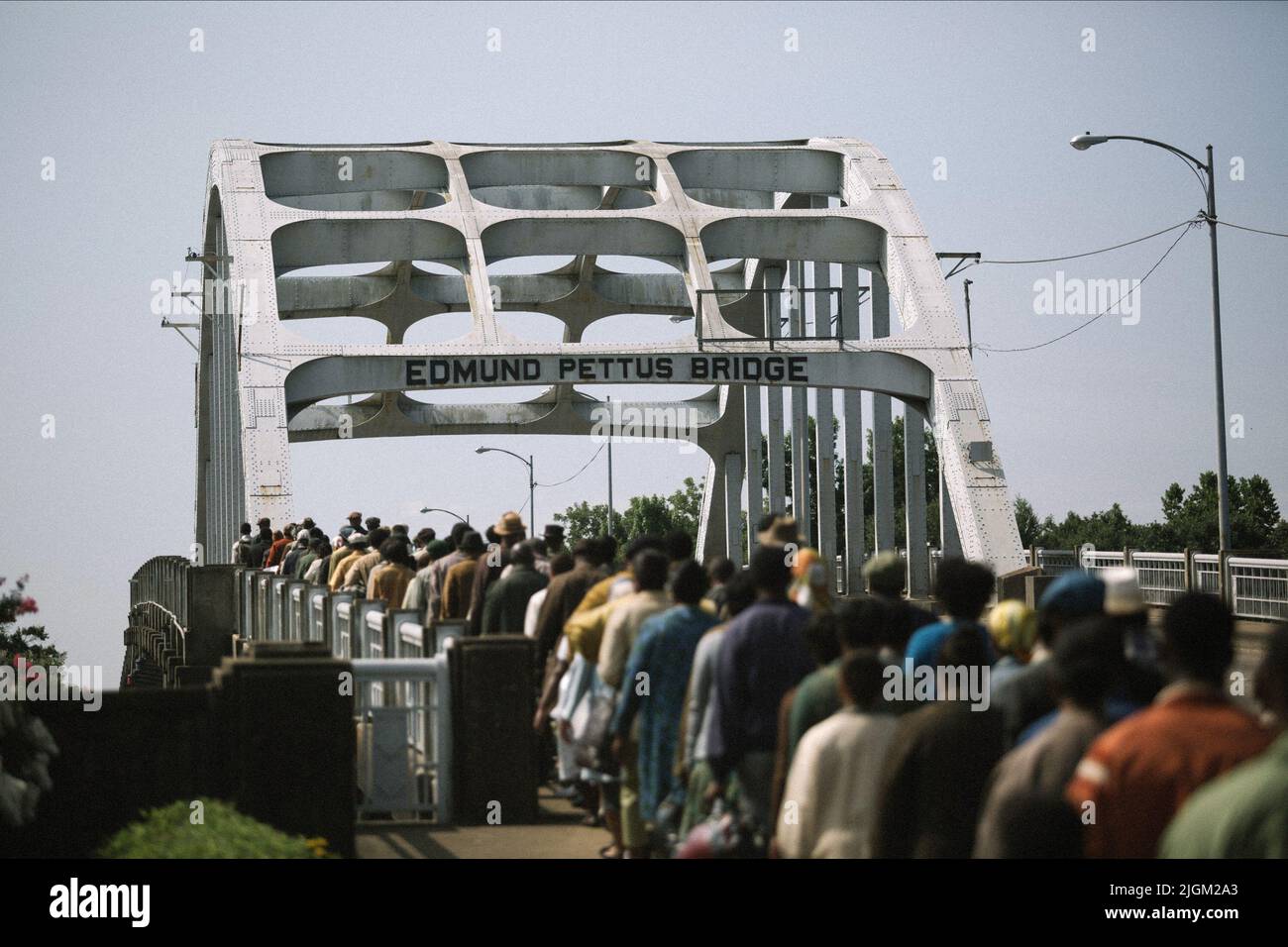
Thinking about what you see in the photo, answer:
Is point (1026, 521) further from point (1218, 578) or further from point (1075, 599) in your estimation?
point (1075, 599)

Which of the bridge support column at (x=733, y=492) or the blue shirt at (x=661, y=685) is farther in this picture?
the bridge support column at (x=733, y=492)

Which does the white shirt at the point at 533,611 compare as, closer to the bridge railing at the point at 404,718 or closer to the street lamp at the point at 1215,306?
the bridge railing at the point at 404,718

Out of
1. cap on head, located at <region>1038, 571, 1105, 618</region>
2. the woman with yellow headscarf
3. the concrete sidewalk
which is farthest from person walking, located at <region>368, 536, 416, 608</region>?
cap on head, located at <region>1038, 571, 1105, 618</region>

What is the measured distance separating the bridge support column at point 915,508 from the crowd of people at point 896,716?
2988 cm

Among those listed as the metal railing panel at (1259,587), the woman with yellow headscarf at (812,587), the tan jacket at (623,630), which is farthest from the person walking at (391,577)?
the metal railing panel at (1259,587)

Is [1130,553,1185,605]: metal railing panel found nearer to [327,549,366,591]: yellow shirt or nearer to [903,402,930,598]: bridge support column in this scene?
[903,402,930,598]: bridge support column

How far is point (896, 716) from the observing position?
6.01 m

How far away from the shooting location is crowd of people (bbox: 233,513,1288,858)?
14.6 ft

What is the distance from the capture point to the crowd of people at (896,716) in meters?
4.46

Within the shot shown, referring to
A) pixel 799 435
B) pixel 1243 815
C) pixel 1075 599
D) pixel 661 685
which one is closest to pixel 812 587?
pixel 661 685

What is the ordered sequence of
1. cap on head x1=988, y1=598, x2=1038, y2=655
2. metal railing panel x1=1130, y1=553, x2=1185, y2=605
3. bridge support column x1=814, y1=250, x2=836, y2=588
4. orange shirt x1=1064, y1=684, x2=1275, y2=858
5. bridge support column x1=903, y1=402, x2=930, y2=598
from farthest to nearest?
bridge support column x1=814, y1=250, x2=836, y2=588, bridge support column x1=903, y1=402, x2=930, y2=598, metal railing panel x1=1130, y1=553, x2=1185, y2=605, cap on head x1=988, y1=598, x2=1038, y2=655, orange shirt x1=1064, y1=684, x2=1275, y2=858

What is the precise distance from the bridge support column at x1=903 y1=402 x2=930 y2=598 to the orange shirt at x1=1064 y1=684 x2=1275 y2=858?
113ft

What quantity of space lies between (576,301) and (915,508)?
696 inches
